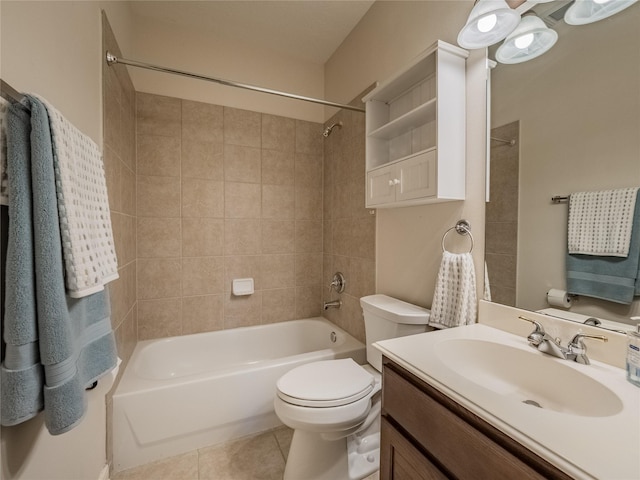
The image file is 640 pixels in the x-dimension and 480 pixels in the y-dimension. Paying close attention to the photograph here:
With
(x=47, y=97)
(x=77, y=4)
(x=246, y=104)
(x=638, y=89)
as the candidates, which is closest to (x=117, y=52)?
(x=77, y=4)

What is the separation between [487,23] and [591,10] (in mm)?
292

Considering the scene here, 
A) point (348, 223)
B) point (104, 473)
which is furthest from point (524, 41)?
point (104, 473)

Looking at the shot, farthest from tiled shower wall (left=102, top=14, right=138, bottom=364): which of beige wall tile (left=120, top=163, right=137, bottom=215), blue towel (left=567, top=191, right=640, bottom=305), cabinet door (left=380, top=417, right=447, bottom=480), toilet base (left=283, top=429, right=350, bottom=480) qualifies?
blue towel (left=567, top=191, right=640, bottom=305)

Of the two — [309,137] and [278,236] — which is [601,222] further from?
[309,137]

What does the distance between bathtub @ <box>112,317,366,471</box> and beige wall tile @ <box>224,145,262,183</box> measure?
1.28 meters

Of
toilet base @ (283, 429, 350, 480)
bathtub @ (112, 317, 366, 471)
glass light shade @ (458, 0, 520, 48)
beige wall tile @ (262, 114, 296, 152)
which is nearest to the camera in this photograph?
glass light shade @ (458, 0, 520, 48)

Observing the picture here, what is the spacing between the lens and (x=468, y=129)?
1.21 m

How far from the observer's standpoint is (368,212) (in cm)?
188

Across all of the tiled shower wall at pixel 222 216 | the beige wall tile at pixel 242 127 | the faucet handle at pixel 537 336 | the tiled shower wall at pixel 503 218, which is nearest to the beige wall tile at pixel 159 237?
the tiled shower wall at pixel 222 216

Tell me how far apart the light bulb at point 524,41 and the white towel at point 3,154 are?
1521mm

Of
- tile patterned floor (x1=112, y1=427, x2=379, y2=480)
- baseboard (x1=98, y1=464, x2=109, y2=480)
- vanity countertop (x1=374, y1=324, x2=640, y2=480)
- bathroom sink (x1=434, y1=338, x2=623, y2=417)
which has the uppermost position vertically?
vanity countertop (x1=374, y1=324, x2=640, y2=480)

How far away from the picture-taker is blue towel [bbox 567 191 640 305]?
755mm

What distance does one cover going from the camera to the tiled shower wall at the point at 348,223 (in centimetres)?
193

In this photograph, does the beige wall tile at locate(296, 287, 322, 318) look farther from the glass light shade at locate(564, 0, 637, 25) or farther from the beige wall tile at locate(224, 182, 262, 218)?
the glass light shade at locate(564, 0, 637, 25)
